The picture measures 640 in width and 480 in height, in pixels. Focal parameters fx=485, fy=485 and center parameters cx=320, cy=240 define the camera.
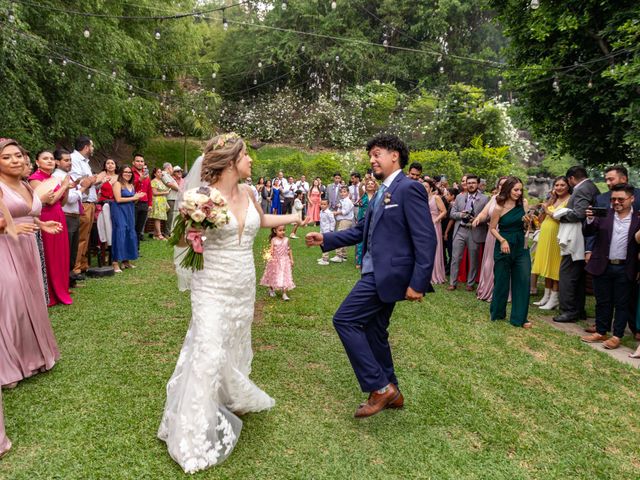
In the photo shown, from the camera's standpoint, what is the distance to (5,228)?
4324mm

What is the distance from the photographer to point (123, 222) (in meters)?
10.1

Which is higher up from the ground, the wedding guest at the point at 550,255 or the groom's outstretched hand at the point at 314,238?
the groom's outstretched hand at the point at 314,238

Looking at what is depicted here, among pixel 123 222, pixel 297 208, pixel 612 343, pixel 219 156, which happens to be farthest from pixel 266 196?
pixel 219 156

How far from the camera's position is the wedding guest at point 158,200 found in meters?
14.4

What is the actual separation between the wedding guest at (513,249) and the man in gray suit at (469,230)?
6.65 ft

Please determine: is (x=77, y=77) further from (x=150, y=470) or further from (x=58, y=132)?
(x=150, y=470)

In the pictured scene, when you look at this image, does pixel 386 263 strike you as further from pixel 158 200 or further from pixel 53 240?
pixel 158 200

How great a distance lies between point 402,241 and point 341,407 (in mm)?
1622

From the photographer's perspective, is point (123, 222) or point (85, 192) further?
point (123, 222)

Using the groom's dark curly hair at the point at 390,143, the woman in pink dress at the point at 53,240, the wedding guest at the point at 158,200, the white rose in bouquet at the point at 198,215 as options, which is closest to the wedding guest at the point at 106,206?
the woman in pink dress at the point at 53,240

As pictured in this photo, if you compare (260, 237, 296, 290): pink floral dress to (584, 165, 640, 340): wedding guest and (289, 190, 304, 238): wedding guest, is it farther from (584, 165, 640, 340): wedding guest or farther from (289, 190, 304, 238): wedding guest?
(584, 165, 640, 340): wedding guest

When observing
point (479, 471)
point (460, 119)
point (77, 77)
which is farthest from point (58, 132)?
point (460, 119)

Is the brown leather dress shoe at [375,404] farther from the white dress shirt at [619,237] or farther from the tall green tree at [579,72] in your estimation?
the tall green tree at [579,72]

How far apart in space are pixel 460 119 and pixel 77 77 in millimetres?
20636
